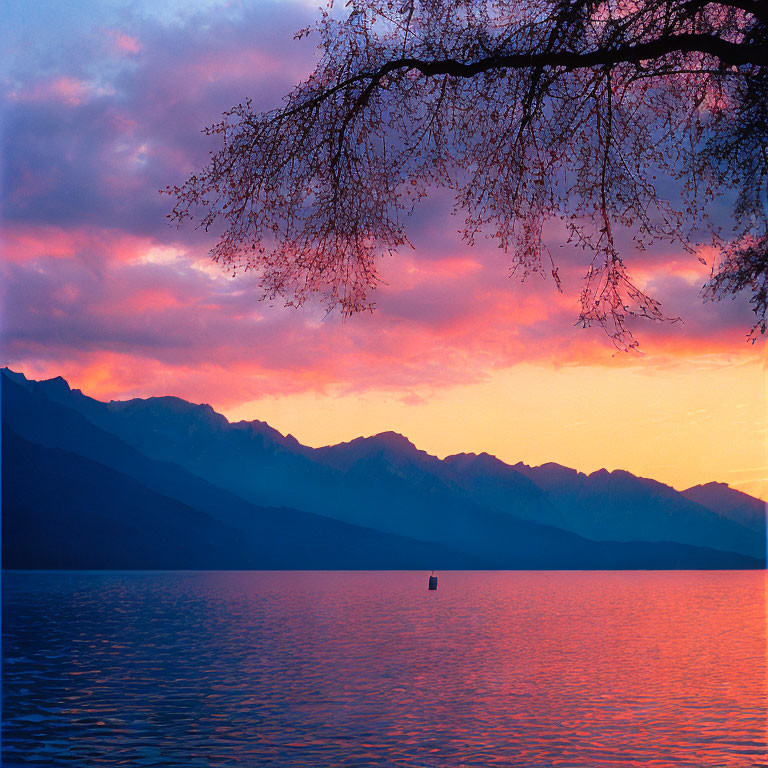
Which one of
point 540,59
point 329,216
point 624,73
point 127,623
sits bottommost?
point 127,623

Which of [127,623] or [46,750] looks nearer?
[46,750]

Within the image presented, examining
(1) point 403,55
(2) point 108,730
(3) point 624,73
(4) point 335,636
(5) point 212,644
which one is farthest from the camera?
(4) point 335,636

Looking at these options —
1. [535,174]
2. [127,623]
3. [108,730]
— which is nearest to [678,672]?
[108,730]

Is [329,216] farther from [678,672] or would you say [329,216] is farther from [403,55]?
[678,672]

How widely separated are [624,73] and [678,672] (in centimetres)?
3855

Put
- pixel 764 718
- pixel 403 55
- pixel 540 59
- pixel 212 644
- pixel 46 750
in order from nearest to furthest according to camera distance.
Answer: pixel 540 59 → pixel 403 55 → pixel 46 750 → pixel 764 718 → pixel 212 644

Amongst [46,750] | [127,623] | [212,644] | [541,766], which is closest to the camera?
[541,766]

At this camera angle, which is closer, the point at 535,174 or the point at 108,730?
the point at 535,174

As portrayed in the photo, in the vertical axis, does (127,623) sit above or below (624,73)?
below

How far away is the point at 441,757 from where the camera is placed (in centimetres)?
2048

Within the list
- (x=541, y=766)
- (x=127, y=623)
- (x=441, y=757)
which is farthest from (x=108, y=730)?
(x=127, y=623)

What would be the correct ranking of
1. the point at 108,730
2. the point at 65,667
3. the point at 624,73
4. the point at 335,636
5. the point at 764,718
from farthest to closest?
the point at 335,636 → the point at 65,667 → the point at 764,718 → the point at 108,730 → the point at 624,73

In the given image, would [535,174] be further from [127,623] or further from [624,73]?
[127,623]

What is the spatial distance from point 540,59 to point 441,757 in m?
16.8
